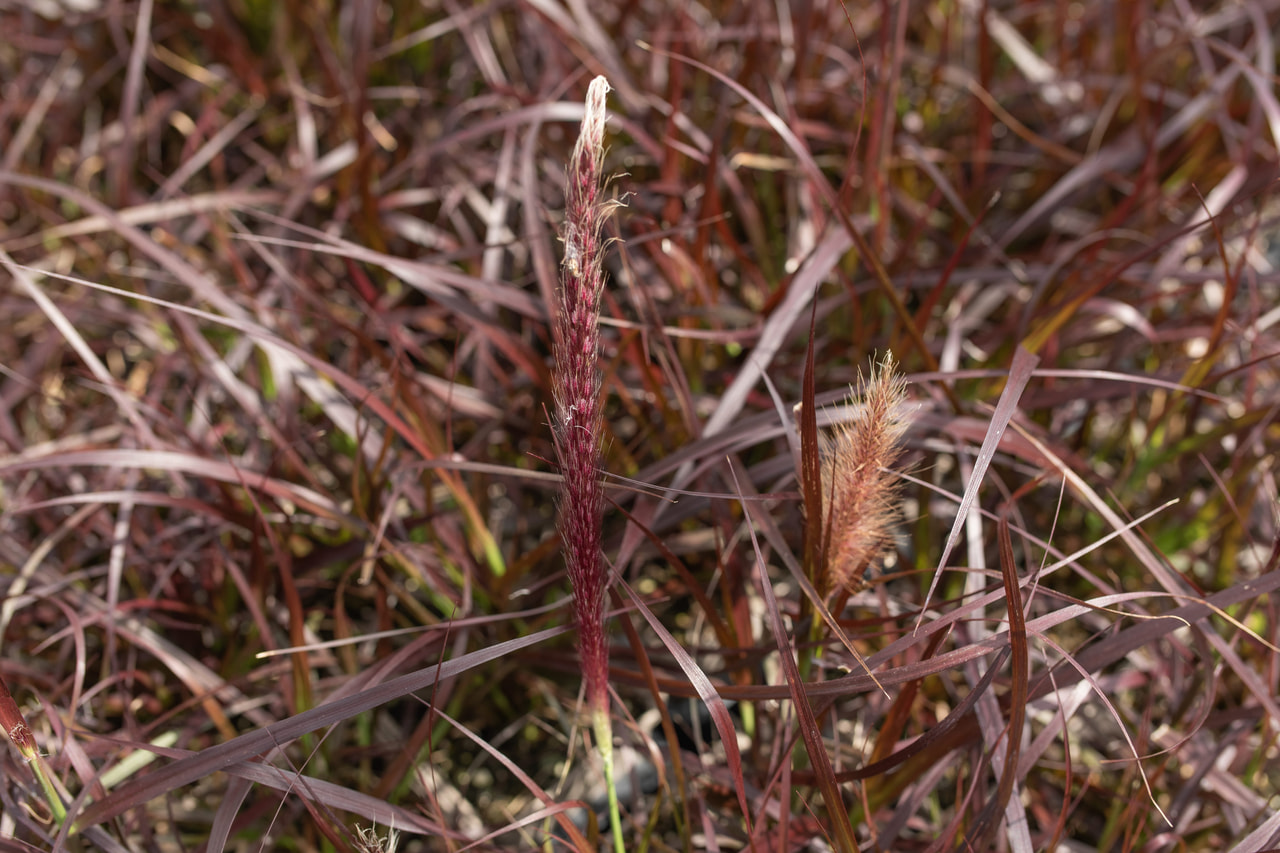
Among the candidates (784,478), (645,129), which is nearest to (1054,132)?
(645,129)

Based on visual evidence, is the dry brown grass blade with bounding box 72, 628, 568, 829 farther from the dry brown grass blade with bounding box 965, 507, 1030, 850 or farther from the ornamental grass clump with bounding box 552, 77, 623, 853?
the dry brown grass blade with bounding box 965, 507, 1030, 850

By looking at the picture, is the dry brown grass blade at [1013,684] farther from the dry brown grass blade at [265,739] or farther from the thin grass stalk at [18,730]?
the thin grass stalk at [18,730]

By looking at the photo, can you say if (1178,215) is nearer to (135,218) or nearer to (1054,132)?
(1054,132)

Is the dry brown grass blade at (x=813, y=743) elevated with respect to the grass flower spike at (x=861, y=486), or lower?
lower

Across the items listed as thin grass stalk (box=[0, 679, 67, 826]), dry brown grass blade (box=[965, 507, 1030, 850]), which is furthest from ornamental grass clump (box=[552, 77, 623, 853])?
thin grass stalk (box=[0, 679, 67, 826])

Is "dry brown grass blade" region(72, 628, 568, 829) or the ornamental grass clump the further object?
"dry brown grass blade" region(72, 628, 568, 829)

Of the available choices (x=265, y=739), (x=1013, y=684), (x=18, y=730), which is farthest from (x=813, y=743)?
(x=18, y=730)

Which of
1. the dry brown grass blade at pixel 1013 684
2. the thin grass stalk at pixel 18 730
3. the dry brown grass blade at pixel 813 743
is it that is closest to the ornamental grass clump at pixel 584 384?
the dry brown grass blade at pixel 813 743
